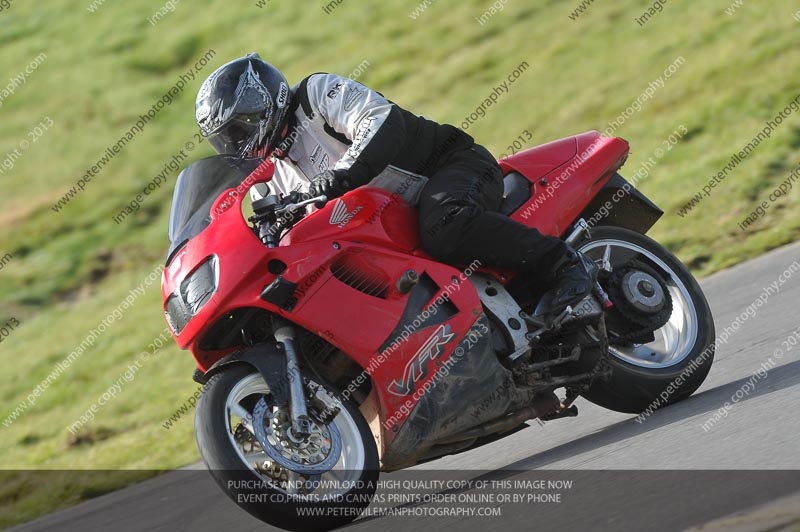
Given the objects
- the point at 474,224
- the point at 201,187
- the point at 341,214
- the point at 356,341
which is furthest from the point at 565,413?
the point at 201,187

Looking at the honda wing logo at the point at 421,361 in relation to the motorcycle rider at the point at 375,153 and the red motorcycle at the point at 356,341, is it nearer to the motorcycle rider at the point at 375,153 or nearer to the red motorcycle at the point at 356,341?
the red motorcycle at the point at 356,341

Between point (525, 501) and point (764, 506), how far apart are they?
101 centimetres

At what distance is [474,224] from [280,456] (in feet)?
4.63

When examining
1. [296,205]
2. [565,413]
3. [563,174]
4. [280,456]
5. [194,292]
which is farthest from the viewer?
[563,174]

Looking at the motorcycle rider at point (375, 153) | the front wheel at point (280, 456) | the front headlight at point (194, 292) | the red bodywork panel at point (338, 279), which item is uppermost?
the motorcycle rider at point (375, 153)

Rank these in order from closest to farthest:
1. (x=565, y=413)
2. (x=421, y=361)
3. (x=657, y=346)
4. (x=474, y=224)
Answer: (x=421, y=361) → (x=474, y=224) → (x=565, y=413) → (x=657, y=346)

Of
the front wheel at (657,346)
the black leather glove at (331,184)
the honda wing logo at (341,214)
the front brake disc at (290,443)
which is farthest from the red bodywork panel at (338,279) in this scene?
the front wheel at (657,346)

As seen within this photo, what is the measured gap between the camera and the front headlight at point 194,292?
4.38 meters

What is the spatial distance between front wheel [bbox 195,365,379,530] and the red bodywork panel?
0.22 m

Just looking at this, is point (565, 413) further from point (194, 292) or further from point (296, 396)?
point (194, 292)

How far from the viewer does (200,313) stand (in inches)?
172

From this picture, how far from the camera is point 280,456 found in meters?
4.18

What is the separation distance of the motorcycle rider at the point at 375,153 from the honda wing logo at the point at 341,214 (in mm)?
100

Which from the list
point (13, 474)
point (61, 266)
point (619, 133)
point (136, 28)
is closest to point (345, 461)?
point (13, 474)
